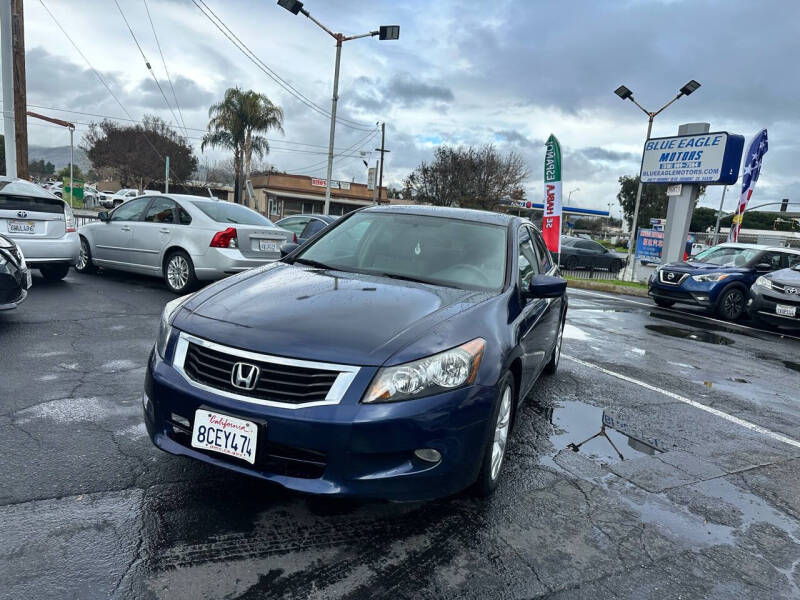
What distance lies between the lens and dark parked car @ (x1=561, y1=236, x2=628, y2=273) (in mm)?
27031

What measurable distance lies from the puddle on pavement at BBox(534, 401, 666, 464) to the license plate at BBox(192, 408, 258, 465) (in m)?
2.19

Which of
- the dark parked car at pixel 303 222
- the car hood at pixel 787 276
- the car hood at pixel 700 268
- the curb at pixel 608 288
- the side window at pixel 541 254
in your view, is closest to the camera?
the side window at pixel 541 254

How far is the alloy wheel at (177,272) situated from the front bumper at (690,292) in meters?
9.56

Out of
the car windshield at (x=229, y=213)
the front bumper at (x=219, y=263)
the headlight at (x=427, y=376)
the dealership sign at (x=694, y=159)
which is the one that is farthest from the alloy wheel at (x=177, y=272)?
the dealership sign at (x=694, y=159)

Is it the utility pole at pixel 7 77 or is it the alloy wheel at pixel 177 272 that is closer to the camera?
the alloy wheel at pixel 177 272

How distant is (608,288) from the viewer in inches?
666

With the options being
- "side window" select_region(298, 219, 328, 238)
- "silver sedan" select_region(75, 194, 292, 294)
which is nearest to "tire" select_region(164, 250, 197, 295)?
"silver sedan" select_region(75, 194, 292, 294)

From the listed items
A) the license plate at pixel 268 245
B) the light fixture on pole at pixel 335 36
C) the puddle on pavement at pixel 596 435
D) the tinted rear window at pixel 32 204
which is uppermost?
the light fixture on pole at pixel 335 36

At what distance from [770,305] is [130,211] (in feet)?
36.4

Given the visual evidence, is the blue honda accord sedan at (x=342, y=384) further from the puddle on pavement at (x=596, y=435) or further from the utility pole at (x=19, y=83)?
the utility pole at (x=19, y=83)

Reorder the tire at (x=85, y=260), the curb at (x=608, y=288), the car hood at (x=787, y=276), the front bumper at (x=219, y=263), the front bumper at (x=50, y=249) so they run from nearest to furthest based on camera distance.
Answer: the front bumper at (x=50, y=249) → the front bumper at (x=219, y=263) → the tire at (x=85, y=260) → the car hood at (x=787, y=276) → the curb at (x=608, y=288)

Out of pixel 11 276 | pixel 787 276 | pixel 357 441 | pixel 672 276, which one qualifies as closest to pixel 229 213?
pixel 11 276

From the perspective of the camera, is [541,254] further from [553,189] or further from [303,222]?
[553,189]

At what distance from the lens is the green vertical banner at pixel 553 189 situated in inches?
601
